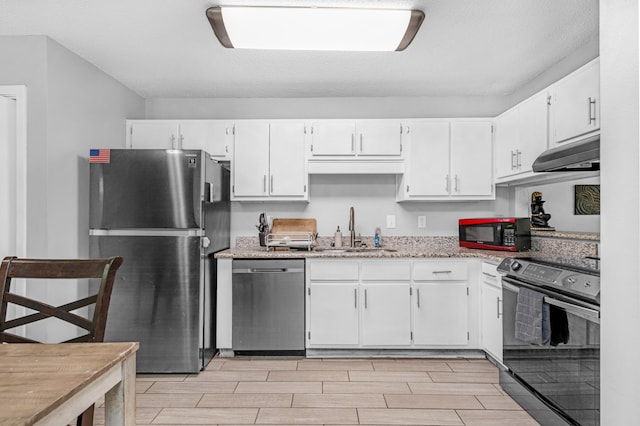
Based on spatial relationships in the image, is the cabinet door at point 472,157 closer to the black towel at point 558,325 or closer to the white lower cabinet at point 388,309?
the white lower cabinet at point 388,309

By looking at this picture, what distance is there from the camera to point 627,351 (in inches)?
45.8

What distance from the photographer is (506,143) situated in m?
3.57

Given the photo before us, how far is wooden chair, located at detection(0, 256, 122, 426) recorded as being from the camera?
4.97ft

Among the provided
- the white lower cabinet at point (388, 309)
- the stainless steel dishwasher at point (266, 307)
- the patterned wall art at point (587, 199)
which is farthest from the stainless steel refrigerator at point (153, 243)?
the patterned wall art at point (587, 199)

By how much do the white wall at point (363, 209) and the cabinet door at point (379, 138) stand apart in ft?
1.19

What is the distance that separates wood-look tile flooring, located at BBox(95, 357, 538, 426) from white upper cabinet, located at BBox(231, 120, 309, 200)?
1.46 metres

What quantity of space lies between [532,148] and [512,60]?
0.70 m

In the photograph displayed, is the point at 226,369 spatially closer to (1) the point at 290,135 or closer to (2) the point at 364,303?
(2) the point at 364,303

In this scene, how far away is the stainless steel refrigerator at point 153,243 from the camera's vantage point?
304 centimetres

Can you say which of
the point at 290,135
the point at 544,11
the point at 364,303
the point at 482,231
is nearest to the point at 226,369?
the point at 364,303

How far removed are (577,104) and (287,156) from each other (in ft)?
7.31

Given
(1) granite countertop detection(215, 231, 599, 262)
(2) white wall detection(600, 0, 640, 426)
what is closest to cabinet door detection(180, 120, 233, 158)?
(1) granite countertop detection(215, 231, 599, 262)

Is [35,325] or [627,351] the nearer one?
[627,351]

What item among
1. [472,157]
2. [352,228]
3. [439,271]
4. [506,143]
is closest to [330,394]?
[439,271]
